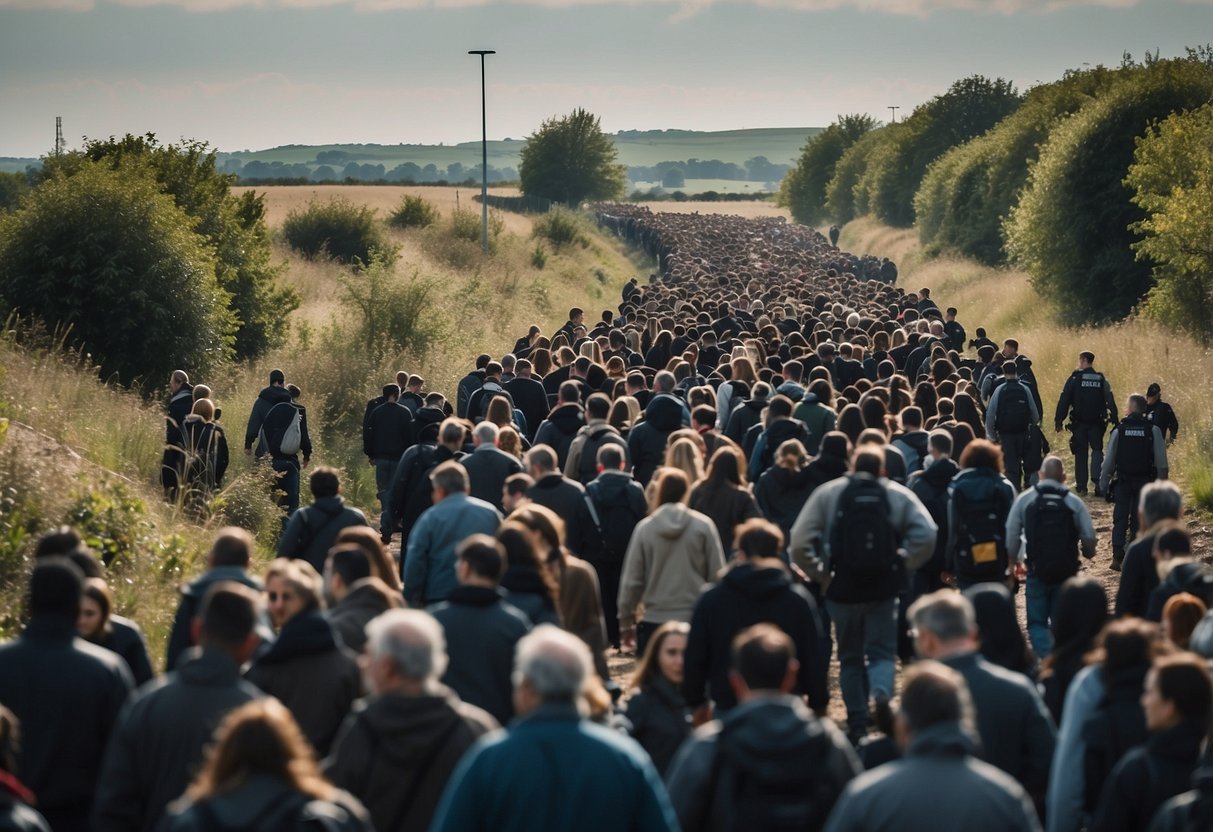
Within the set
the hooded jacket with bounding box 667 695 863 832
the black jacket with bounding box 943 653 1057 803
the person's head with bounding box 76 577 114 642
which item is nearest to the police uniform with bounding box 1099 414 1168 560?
the black jacket with bounding box 943 653 1057 803

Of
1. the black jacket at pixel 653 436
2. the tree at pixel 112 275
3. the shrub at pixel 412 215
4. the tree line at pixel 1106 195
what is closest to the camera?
the black jacket at pixel 653 436

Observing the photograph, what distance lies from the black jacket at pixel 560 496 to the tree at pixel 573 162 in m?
82.5

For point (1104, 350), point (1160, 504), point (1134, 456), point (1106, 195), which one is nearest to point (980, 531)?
point (1160, 504)

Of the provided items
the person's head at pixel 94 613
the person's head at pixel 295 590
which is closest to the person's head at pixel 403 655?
the person's head at pixel 295 590

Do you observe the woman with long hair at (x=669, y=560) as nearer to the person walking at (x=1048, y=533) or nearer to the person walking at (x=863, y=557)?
the person walking at (x=863, y=557)

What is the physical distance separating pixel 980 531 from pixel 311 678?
5.83m

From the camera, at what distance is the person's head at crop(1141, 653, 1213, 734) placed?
5.84 metres

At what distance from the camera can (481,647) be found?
7105mm

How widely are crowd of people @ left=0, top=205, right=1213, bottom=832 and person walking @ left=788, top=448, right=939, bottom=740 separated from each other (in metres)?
0.02

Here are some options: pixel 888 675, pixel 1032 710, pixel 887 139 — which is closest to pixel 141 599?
pixel 888 675

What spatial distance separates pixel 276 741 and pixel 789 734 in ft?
5.21

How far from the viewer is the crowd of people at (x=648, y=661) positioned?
5.04m

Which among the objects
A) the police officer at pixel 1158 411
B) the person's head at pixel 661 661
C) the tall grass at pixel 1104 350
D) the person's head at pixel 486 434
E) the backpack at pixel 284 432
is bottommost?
the tall grass at pixel 1104 350

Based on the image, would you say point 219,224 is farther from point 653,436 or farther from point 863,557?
point 863,557
